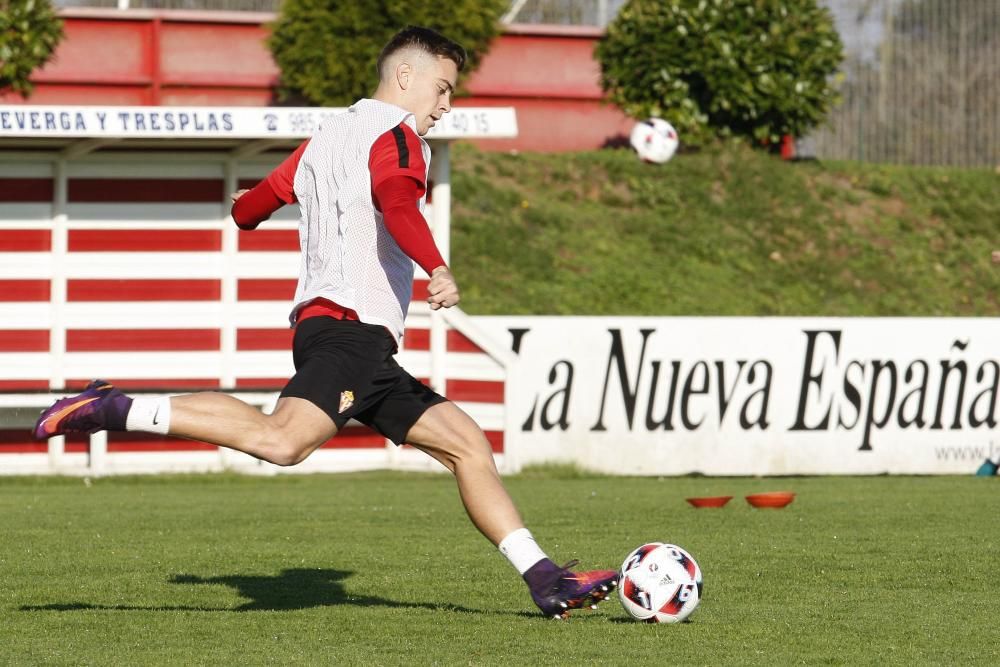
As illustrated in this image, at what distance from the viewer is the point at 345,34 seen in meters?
21.3

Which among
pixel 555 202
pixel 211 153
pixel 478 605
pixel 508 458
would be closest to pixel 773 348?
pixel 508 458

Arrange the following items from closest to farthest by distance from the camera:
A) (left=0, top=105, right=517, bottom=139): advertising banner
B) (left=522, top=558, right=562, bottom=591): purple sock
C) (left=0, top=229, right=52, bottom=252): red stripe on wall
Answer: (left=522, top=558, right=562, bottom=591): purple sock < (left=0, top=105, right=517, bottom=139): advertising banner < (left=0, top=229, right=52, bottom=252): red stripe on wall

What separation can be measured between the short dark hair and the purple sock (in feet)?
6.31

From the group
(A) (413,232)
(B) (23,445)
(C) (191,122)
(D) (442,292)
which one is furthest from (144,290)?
(D) (442,292)

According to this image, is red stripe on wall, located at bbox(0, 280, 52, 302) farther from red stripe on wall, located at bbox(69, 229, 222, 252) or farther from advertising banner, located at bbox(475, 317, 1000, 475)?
advertising banner, located at bbox(475, 317, 1000, 475)

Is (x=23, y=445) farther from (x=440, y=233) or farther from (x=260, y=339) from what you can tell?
(x=440, y=233)

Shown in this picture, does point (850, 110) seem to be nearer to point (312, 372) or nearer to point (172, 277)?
point (172, 277)

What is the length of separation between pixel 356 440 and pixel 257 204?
29.9ft

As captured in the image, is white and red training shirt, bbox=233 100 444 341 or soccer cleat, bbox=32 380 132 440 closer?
soccer cleat, bbox=32 380 132 440

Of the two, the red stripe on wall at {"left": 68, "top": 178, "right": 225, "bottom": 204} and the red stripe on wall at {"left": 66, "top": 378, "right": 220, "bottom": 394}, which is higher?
the red stripe on wall at {"left": 68, "top": 178, "right": 225, "bottom": 204}

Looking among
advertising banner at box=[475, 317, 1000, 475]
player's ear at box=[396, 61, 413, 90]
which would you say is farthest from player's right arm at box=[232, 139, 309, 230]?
advertising banner at box=[475, 317, 1000, 475]

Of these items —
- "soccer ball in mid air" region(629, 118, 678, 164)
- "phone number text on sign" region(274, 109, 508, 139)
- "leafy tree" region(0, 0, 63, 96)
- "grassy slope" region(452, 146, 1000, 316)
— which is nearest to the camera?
"phone number text on sign" region(274, 109, 508, 139)

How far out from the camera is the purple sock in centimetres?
632

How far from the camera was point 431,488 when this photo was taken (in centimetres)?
1374
